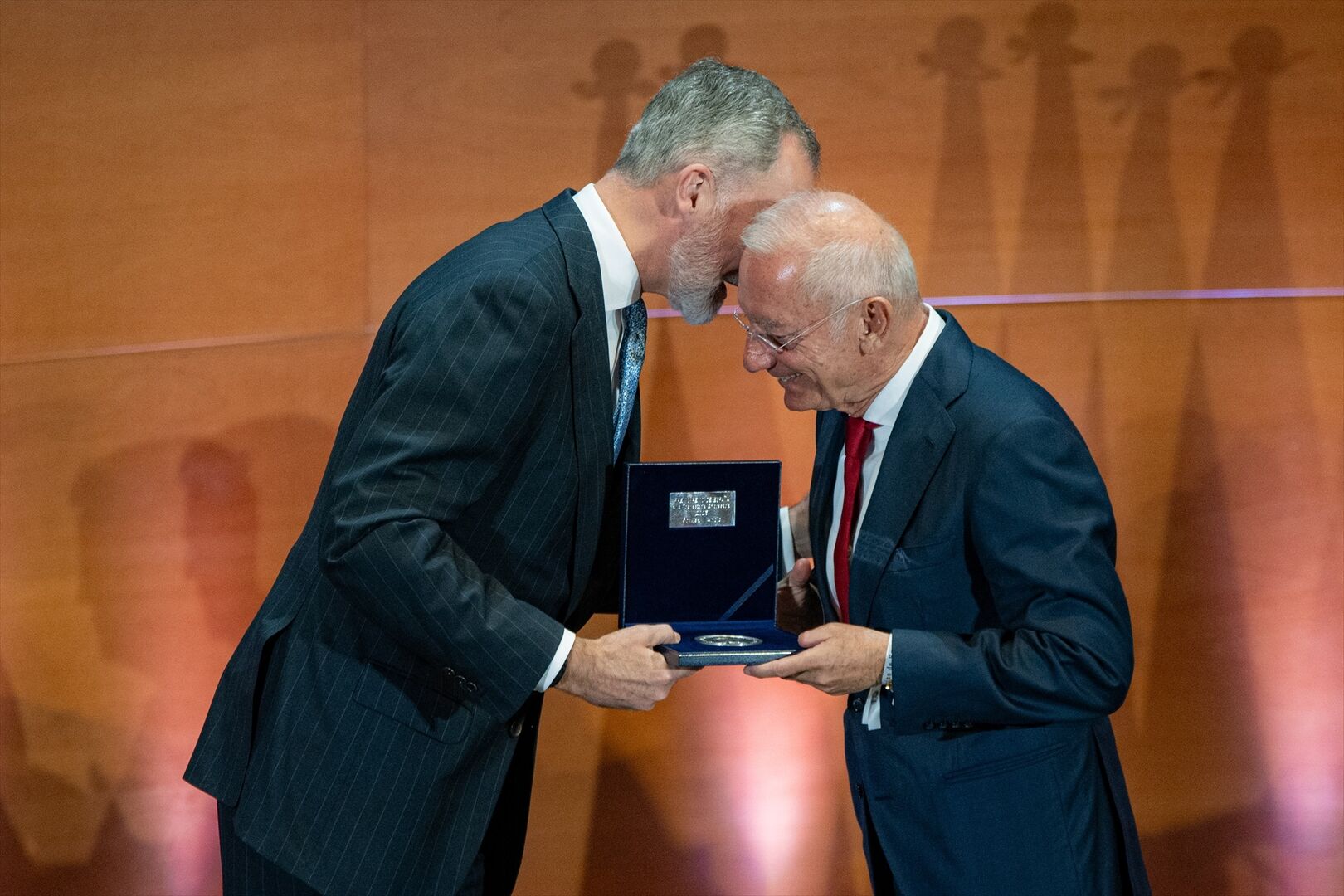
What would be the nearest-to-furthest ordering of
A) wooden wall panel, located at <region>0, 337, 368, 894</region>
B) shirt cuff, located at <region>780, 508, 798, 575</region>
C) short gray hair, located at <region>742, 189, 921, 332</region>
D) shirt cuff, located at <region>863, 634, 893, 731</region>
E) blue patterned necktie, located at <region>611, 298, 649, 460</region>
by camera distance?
short gray hair, located at <region>742, 189, 921, 332</region>
shirt cuff, located at <region>863, 634, 893, 731</region>
blue patterned necktie, located at <region>611, 298, 649, 460</region>
shirt cuff, located at <region>780, 508, 798, 575</region>
wooden wall panel, located at <region>0, 337, 368, 894</region>

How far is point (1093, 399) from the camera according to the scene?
9.22ft

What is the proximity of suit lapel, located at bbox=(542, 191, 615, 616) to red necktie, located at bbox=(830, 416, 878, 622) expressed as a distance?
0.34 meters

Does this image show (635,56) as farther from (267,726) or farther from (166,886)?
(166,886)

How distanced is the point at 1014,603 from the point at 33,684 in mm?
2440

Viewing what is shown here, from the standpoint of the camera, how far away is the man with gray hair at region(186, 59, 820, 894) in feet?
4.98

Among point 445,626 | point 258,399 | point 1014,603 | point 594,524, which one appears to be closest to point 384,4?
point 258,399

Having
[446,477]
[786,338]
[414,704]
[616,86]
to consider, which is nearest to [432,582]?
[446,477]

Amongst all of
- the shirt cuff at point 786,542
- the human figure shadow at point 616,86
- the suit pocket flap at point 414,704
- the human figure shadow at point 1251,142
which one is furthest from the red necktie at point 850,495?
the human figure shadow at point 1251,142

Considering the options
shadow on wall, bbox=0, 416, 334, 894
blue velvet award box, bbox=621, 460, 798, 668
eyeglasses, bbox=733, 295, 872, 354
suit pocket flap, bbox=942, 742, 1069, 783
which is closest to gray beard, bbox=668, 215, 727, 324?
eyeglasses, bbox=733, 295, 872, 354

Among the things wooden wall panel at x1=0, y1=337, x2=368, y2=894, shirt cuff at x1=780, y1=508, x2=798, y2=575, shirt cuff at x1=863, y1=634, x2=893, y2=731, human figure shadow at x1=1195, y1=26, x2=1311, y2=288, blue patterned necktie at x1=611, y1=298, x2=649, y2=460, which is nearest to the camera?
shirt cuff at x1=863, y1=634, x2=893, y2=731

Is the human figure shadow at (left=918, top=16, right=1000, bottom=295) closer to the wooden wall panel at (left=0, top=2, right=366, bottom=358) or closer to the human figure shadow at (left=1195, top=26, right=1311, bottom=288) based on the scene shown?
the human figure shadow at (left=1195, top=26, right=1311, bottom=288)

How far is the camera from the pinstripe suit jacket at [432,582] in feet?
4.96

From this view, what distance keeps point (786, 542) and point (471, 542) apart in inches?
28.4

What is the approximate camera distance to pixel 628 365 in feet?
6.00
